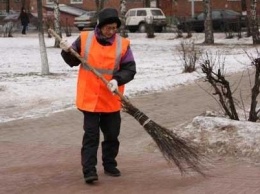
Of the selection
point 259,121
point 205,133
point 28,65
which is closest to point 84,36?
point 205,133

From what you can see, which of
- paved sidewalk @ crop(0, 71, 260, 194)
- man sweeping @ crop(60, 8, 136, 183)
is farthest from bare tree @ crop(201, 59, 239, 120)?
man sweeping @ crop(60, 8, 136, 183)

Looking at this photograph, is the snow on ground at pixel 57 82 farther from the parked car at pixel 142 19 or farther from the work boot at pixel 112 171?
the parked car at pixel 142 19

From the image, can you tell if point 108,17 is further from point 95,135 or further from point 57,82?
point 57,82

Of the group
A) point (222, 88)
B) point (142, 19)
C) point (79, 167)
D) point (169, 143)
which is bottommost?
point (79, 167)

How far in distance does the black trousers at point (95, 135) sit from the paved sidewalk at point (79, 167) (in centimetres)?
25

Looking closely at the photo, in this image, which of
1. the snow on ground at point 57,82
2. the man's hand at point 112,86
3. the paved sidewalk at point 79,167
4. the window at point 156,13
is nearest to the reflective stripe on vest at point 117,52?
the man's hand at point 112,86

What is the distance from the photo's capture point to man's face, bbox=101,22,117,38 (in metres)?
5.29

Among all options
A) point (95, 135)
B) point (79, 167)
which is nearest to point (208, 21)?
point (79, 167)

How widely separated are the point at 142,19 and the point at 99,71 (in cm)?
3471

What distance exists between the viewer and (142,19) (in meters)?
39.6

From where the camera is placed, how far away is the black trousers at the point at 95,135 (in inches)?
211

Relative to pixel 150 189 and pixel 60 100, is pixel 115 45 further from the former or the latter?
pixel 60 100

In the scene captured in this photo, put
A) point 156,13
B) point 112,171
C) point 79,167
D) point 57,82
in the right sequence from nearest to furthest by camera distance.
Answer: point 112,171
point 79,167
point 57,82
point 156,13

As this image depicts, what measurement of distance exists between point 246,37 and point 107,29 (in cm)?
2531
